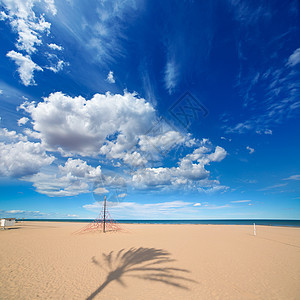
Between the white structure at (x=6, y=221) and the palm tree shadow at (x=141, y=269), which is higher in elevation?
the palm tree shadow at (x=141, y=269)

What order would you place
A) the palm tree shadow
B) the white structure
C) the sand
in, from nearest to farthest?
the sand
the palm tree shadow
the white structure

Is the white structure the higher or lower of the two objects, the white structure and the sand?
the lower

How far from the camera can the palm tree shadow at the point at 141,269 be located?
8742mm

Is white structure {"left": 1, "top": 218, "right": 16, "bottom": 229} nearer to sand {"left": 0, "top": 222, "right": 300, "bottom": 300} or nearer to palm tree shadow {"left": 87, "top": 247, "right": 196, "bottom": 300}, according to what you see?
sand {"left": 0, "top": 222, "right": 300, "bottom": 300}

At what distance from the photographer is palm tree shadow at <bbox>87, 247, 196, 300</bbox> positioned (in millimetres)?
8742

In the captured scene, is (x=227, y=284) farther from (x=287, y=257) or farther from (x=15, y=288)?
(x=15, y=288)

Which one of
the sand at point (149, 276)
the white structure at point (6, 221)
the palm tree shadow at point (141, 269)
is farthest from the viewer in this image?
the white structure at point (6, 221)

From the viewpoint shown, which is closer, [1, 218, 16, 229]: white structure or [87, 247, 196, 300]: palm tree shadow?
[87, 247, 196, 300]: palm tree shadow

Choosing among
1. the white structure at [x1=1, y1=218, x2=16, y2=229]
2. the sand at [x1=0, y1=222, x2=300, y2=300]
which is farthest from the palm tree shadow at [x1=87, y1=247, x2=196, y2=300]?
the white structure at [x1=1, y1=218, x2=16, y2=229]

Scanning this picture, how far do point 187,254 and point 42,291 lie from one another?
425 inches

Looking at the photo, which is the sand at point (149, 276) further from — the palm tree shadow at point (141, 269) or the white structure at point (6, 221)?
the white structure at point (6, 221)

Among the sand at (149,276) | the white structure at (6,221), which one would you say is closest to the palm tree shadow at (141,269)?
the sand at (149,276)

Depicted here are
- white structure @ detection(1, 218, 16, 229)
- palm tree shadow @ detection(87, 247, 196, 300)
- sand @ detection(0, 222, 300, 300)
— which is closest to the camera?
sand @ detection(0, 222, 300, 300)

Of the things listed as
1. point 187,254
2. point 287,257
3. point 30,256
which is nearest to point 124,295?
point 187,254
